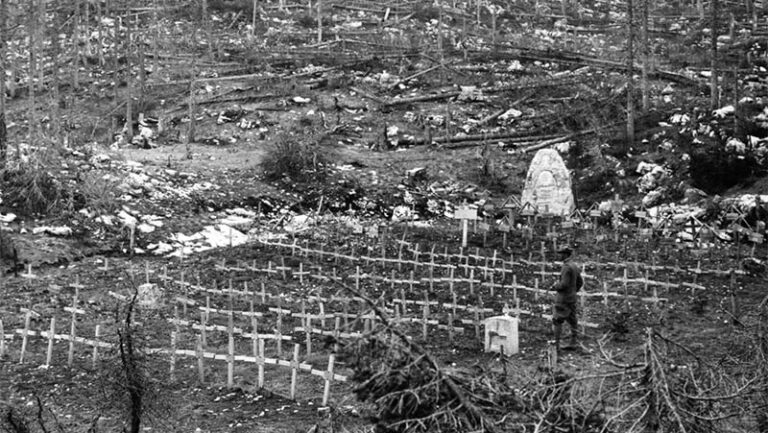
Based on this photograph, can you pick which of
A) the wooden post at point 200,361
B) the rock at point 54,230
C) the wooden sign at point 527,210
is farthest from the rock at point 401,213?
the wooden post at point 200,361

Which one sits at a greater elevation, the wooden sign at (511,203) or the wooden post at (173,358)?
the wooden post at (173,358)

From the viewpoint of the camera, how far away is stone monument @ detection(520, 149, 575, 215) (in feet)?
78.5

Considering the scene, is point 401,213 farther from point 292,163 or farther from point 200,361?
point 200,361

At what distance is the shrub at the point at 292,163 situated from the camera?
24812 mm

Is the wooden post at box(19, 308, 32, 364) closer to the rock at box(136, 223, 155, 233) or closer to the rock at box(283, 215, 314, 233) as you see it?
the rock at box(136, 223, 155, 233)

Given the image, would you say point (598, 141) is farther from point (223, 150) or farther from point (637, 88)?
point (223, 150)

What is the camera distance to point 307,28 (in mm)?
48312

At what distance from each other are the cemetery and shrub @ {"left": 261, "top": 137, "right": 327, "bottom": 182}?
0.08m

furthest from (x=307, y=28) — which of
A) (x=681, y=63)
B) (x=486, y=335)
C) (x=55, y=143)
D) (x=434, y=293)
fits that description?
(x=486, y=335)

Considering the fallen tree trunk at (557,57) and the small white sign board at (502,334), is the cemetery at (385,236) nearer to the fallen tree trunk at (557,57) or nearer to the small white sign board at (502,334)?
the small white sign board at (502,334)

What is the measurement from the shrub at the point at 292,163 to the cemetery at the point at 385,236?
0.26 ft

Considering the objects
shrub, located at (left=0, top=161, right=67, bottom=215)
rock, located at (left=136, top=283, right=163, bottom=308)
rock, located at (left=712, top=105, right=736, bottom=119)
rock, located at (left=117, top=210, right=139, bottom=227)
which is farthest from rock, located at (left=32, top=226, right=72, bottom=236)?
rock, located at (left=712, top=105, right=736, bottom=119)

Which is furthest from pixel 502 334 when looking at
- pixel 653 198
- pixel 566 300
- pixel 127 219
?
pixel 653 198

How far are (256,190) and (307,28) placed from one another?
2642 centimetres
